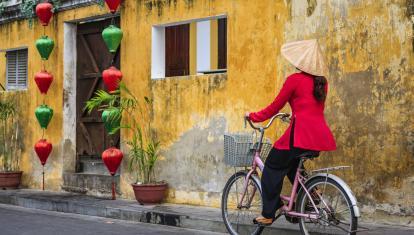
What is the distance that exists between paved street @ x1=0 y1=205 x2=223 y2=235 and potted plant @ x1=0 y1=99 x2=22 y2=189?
2.97 m

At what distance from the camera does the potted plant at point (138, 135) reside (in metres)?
9.10

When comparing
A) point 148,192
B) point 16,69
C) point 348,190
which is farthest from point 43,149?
point 348,190

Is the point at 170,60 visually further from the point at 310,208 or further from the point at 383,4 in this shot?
the point at 310,208

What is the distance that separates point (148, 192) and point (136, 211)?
1.83 ft

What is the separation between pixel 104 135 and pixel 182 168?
227 centimetres

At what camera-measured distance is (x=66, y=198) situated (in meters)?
10.1

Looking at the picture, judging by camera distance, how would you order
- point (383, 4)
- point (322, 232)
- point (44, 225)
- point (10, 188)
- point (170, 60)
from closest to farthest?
point (322, 232), point (383, 4), point (44, 225), point (170, 60), point (10, 188)

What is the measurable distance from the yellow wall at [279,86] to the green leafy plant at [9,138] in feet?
4.88

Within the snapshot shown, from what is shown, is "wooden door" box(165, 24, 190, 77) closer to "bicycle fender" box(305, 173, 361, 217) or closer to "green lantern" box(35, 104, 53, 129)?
"green lantern" box(35, 104, 53, 129)

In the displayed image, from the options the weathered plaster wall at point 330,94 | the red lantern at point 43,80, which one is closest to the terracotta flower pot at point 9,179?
the red lantern at point 43,80

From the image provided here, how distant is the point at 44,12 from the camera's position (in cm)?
1116

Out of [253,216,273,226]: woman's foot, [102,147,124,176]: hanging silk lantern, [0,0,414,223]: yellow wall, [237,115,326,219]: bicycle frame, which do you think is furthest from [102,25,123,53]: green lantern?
[253,216,273,226]: woman's foot

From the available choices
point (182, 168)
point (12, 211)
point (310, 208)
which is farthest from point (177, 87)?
point (310, 208)

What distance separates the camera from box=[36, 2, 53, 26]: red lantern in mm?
11125
